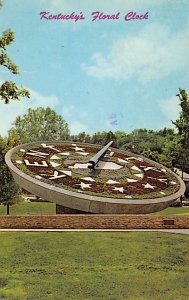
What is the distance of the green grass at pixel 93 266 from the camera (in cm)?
764

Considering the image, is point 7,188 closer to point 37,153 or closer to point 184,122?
point 37,153

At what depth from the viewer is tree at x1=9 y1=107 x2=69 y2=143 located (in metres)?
15.0

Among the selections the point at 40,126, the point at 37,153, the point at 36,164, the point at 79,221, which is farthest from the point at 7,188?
the point at 79,221

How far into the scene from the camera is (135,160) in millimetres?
15289

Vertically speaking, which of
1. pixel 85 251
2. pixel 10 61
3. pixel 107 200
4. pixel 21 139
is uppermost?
pixel 10 61

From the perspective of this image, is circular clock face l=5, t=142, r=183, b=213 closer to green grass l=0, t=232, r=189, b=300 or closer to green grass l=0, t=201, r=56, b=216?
green grass l=0, t=232, r=189, b=300

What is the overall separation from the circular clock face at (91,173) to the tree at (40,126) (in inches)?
34.0

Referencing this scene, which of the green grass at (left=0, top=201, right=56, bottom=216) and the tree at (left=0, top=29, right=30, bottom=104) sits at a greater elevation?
the tree at (left=0, top=29, right=30, bottom=104)

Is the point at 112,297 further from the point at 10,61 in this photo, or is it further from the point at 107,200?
the point at 10,61

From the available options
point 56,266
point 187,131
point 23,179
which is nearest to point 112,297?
point 56,266

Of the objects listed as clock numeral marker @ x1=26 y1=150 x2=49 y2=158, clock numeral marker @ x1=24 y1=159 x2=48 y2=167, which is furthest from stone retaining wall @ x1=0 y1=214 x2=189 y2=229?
clock numeral marker @ x1=26 y1=150 x2=49 y2=158

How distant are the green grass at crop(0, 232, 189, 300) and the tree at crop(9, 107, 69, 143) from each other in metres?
Result: 5.00

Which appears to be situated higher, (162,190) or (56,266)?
(162,190)

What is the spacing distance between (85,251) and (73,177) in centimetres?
306
